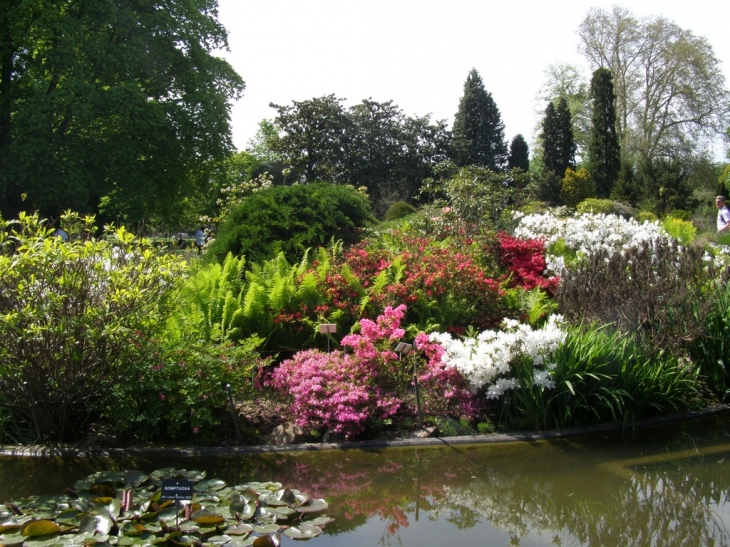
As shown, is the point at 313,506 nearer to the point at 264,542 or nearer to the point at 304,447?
the point at 264,542

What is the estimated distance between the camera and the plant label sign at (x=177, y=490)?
11.3ft

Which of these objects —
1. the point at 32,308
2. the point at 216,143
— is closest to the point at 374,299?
the point at 32,308

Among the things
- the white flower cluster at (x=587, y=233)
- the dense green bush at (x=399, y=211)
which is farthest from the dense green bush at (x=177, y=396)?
the dense green bush at (x=399, y=211)

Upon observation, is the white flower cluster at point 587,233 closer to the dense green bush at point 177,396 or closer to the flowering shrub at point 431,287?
the flowering shrub at point 431,287

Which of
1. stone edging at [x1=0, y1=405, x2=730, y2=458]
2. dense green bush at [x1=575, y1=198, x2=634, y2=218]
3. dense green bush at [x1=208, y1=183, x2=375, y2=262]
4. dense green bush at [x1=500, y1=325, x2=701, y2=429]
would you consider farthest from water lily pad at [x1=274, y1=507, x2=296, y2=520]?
dense green bush at [x1=575, y1=198, x2=634, y2=218]

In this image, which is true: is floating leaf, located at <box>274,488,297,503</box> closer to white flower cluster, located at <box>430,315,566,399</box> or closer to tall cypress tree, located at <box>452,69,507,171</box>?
white flower cluster, located at <box>430,315,566,399</box>

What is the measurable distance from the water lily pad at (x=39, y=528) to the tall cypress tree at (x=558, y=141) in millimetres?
36597

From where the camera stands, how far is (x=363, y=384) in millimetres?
5246

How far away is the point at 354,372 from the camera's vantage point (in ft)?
17.4

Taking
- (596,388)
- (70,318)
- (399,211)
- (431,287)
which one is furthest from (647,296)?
(399,211)

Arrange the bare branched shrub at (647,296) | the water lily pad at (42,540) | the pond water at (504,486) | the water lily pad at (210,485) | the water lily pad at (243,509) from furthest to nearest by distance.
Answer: the bare branched shrub at (647,296)
the water lily pad at (210,485)
the pond water at (504,486)
the water lily pad at (243,509)
the water lily pad at (42,540)

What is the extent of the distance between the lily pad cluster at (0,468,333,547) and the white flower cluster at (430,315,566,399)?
1.88 metres

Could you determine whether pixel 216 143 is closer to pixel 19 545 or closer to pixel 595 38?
pixel 19 545

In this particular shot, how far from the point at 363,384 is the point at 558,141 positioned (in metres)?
34.8
